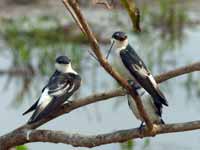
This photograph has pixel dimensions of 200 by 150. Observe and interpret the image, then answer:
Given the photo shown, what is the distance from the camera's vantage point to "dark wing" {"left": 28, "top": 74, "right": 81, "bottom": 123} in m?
3.87

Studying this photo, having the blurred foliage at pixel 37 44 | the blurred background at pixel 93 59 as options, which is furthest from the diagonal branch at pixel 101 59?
the blurred foliage at pixel 37 44

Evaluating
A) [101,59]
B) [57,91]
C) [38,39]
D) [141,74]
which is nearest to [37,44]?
[38,39]

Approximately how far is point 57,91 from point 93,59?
4.32 m

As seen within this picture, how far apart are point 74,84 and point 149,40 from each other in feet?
15.8

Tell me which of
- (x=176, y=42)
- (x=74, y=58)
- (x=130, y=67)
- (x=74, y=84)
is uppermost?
(x=130, y=67)

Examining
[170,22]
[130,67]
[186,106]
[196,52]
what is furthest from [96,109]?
[130,67]

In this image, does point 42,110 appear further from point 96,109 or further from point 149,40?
point 149,40

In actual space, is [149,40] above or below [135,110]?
below

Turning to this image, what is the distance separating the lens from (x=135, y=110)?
11.4 ft

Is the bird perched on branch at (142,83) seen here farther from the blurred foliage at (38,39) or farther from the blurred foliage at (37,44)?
the blurred foliage at (38,39)

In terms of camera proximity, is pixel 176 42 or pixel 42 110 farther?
pixel 176 42

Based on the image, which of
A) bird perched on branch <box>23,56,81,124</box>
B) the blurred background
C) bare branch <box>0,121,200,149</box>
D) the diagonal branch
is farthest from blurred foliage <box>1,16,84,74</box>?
the diagonal branch

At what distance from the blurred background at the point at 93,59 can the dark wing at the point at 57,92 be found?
1902 mm

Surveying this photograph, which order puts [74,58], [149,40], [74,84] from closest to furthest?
[74,84], [74,58], [149,40]
